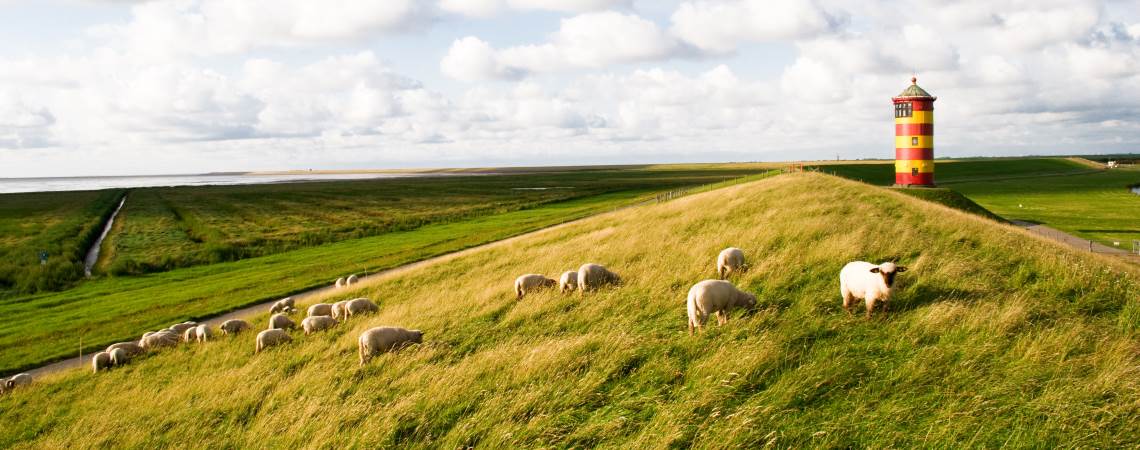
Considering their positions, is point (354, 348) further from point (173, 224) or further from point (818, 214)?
point (173, 224)

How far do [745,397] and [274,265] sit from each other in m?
40.0

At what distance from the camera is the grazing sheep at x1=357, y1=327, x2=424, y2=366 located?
13.5 m

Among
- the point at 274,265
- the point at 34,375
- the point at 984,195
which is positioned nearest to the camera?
Answer: the point at 34,375

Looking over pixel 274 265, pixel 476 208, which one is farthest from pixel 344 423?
pixel 476 208

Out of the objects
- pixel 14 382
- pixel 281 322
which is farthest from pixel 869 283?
pixel 14 382

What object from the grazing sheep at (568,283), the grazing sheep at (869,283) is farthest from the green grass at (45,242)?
the grazing sheep at (869,283)

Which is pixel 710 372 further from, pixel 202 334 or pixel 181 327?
pixel 181 327

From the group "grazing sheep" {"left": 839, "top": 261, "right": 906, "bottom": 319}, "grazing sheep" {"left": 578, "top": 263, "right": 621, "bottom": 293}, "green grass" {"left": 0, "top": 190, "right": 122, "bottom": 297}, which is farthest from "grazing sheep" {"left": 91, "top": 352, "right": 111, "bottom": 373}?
"green grass" {"left": 0, "top": 190, "right": 122, "bottom": 297}

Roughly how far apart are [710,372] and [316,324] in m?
13.1

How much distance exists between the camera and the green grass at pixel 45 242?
3953 centimetres

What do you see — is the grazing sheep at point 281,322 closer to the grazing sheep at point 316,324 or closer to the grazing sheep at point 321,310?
the grazing sheep at point 321,310

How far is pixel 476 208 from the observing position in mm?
77438

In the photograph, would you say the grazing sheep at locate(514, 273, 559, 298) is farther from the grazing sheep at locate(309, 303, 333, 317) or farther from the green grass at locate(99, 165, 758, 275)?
the green grass at locate(99, 165, 758, 275)

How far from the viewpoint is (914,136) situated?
4159cm
